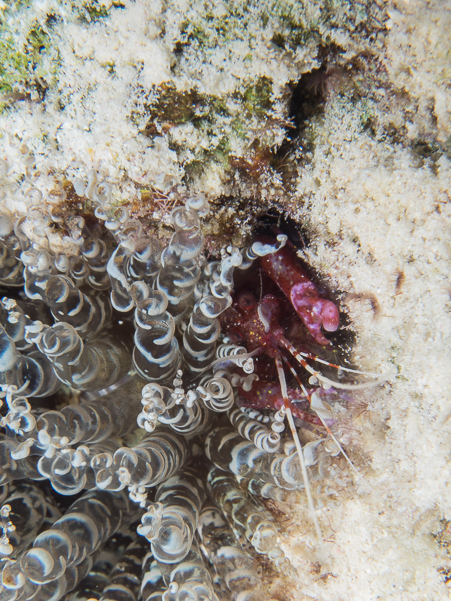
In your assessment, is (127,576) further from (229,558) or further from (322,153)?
(322,153)

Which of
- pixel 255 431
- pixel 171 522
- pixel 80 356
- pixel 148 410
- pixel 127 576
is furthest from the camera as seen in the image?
pixel 127 576

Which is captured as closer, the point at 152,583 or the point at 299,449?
the point at 299,449

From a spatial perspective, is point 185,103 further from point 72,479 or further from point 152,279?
point 72,479

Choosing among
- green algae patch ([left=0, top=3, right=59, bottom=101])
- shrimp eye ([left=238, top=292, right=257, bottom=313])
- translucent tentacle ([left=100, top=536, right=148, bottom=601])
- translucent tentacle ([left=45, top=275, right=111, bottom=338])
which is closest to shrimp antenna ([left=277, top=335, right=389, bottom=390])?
shrimp eye ([left=238, top=292, right=257, bottom=313])

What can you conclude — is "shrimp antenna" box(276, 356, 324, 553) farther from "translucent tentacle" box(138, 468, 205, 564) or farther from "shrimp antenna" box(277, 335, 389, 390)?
"translucent tentacle" box(138, 468, 205, 564)

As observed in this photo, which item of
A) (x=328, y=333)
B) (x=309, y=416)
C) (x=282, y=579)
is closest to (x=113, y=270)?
(x=328, y=333)

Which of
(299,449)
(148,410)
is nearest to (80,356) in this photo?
(148,410)
